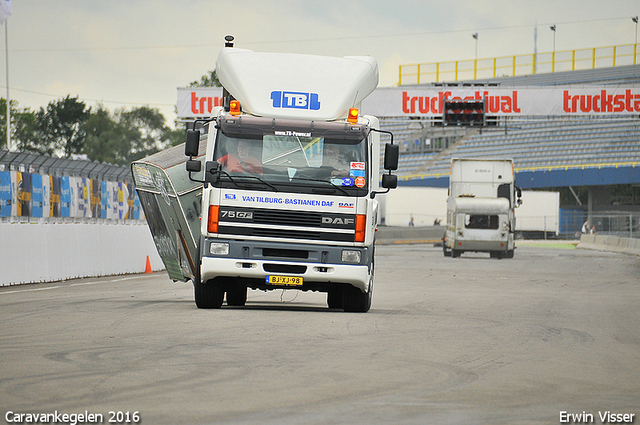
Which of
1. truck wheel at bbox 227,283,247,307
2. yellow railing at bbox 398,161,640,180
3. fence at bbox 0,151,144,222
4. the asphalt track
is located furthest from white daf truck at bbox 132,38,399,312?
yellow railing at bbox 398,161,640,180

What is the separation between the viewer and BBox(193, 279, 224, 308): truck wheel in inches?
513

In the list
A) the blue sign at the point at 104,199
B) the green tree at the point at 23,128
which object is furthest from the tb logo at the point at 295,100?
the green tree at the point at 23,128

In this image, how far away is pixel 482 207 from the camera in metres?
38.4

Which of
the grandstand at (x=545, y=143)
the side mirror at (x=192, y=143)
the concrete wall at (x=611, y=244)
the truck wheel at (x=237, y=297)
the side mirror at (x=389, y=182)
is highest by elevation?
the grandstand at (x=545, y=143)

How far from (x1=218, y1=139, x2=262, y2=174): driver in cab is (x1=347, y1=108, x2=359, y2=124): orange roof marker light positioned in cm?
136

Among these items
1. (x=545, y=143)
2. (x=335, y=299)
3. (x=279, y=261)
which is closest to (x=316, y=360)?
(x=279, y=261)

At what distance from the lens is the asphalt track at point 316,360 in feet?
20.0

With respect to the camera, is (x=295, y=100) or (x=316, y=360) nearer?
(x=316, y=360)

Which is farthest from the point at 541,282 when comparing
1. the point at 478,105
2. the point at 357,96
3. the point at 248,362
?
the point at 478,105

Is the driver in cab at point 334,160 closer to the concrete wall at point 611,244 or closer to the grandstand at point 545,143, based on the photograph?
the concrete wall at point 611,244

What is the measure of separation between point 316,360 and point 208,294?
5085mm

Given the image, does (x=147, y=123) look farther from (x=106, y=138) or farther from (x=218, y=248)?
(x=218, y=248)

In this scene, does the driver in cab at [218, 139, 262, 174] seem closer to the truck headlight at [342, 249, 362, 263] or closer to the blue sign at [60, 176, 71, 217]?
the truck headlight at [342, 249, 362, 263]

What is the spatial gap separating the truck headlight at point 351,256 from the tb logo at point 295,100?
195cm
